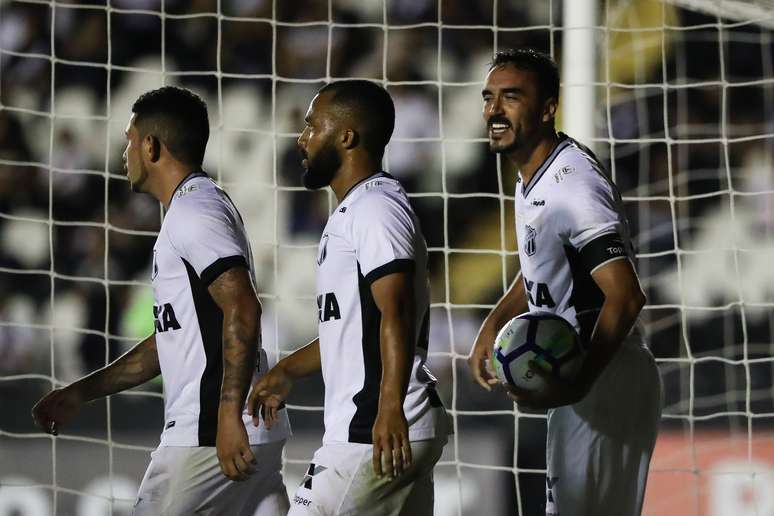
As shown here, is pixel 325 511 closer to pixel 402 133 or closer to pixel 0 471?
pixel 0 471

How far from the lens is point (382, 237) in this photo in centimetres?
300

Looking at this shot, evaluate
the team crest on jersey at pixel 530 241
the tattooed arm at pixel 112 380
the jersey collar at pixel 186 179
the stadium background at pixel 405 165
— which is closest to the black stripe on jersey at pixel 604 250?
the team crest on jersey at pixel 530 241

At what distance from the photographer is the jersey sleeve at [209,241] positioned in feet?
10.8

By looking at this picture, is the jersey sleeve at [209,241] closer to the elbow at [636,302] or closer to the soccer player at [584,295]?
the soccer player at [584,295]

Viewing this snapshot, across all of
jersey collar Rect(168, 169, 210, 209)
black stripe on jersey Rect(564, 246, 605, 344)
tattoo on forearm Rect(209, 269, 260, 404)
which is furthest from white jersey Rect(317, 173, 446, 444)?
jersey collar Rect(168, 169, 210, 209)

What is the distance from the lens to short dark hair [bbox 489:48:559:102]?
3.50 meters

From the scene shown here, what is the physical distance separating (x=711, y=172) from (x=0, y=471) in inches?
188


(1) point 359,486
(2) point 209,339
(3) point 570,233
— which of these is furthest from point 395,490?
(3) point 570,233

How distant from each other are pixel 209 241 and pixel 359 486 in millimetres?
799

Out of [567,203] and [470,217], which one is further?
[470,217]

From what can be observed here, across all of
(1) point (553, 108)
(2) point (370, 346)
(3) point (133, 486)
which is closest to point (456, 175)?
(3) point (133, 486)

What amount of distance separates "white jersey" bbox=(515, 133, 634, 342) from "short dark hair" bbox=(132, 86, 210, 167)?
953mm

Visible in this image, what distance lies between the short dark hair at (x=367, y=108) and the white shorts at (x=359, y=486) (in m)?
0.80

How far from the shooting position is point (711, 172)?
815cm
